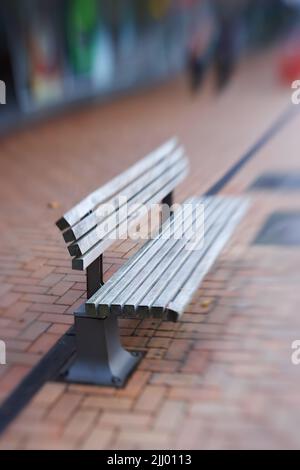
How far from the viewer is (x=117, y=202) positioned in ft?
12.5

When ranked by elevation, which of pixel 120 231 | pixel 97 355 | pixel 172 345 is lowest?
pixel 172 345

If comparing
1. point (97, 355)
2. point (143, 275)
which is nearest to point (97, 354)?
point (97, 355)

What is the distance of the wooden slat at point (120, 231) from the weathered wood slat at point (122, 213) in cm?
2

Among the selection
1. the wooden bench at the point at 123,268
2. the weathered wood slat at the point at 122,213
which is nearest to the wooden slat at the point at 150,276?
the wooden bench at the point at 123,268

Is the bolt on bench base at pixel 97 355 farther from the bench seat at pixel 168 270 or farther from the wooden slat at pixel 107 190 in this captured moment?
the wooden slat at pixel 107 190

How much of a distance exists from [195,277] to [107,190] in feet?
2.01

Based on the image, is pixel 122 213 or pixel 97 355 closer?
pixel 97 355

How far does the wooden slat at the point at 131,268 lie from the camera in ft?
10.9

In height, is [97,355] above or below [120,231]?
below

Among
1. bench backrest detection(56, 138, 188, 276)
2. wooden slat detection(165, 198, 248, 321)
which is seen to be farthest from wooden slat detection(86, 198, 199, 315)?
wooden slat detection(165, 198, 248, 321)

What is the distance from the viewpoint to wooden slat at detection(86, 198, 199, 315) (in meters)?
3.33

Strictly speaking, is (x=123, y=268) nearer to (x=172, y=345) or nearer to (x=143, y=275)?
(x=143, y=275)
